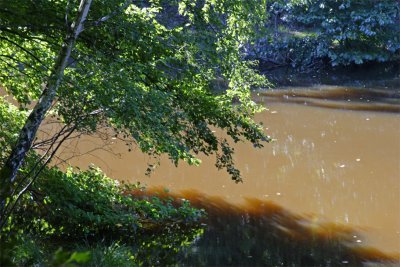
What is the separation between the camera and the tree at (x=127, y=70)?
485 cm

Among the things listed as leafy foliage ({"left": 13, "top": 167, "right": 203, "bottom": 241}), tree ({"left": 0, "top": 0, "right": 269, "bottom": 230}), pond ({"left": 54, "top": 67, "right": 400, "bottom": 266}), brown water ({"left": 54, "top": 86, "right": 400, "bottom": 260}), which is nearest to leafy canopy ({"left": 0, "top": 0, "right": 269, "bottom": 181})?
tree ({"left": 0, "top": 0, "right": 269, "bottom": 230})

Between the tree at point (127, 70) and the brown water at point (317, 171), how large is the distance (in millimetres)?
1226

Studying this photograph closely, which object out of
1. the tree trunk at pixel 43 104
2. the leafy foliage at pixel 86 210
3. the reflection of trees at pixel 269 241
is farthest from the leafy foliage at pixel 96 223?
the tree trunk at pixel 43 104

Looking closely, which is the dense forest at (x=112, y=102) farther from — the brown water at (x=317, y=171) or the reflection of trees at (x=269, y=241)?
the brown water at (x=317, y=171)

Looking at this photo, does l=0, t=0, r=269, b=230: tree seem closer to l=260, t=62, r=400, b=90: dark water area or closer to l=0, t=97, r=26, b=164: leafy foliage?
l=0, t=97, r=26, b=164: leafy foliage

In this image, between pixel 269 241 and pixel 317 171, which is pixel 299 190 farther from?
pixel 269 241

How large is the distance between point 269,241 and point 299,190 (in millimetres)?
2053

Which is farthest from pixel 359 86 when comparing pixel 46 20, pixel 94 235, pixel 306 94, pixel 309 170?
pixel 46 20

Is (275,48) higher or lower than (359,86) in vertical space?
higher

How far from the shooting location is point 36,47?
6.21m

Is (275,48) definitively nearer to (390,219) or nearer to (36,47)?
(390,219)

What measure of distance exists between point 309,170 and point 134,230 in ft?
14.4

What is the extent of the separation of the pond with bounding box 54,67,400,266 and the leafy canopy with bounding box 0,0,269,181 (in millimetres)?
530

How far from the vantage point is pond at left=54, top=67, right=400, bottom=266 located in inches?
294
